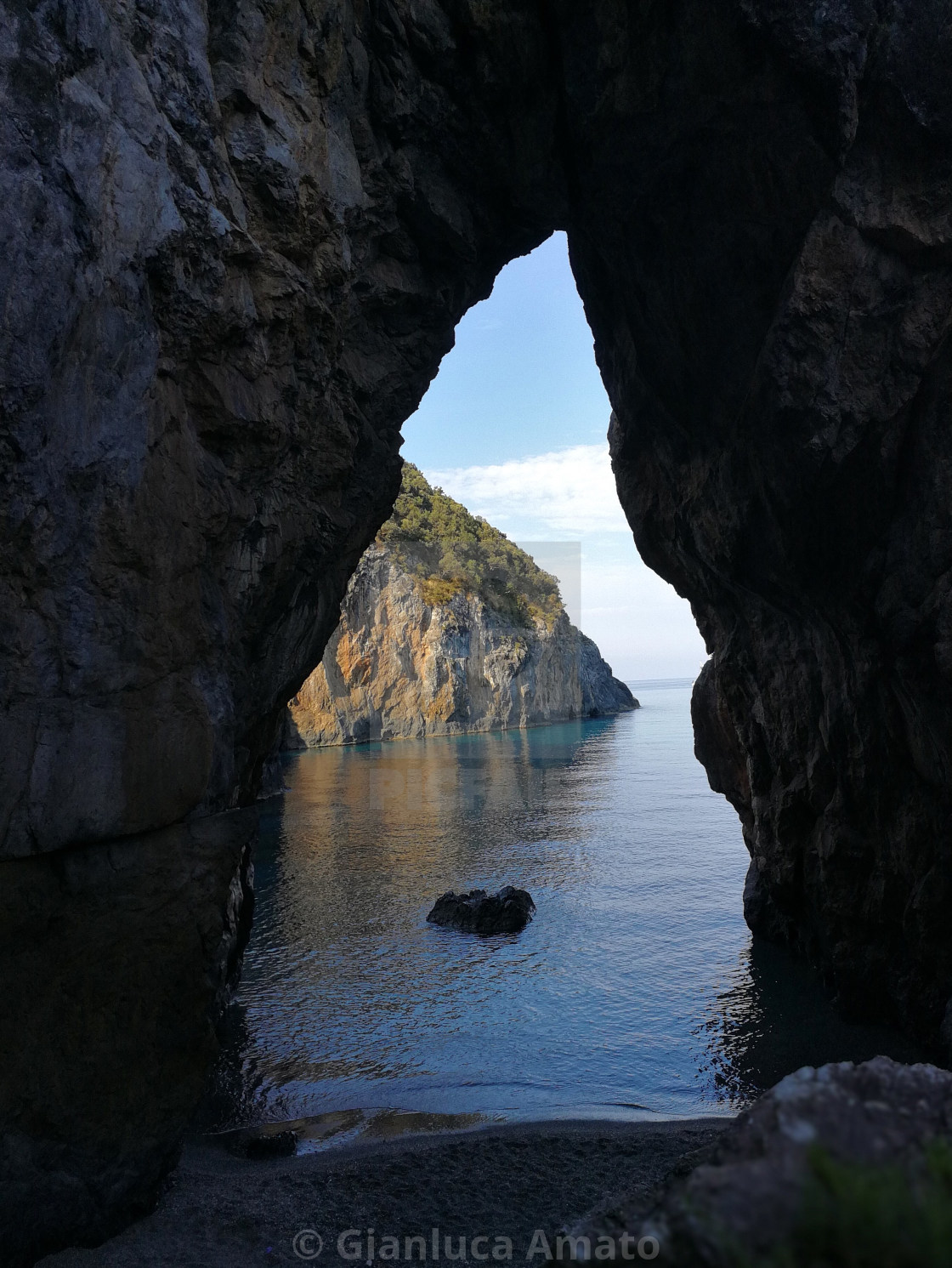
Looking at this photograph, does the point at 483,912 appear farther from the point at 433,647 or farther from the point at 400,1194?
the point at 433,647

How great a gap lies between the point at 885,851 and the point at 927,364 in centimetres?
711

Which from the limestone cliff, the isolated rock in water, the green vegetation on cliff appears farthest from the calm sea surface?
the green vegetation on cliff

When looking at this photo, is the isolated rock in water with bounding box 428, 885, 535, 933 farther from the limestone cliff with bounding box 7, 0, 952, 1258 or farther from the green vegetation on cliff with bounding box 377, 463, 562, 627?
the green vegetation on cliff with bounding box 377, 463, 562, 627

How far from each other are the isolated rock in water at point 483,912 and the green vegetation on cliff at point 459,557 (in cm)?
6924

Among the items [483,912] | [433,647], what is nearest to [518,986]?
[483,912]

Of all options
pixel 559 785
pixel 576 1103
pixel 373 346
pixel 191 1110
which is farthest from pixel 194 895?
pixel 559 785

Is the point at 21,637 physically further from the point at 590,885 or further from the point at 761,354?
the point at 590,885

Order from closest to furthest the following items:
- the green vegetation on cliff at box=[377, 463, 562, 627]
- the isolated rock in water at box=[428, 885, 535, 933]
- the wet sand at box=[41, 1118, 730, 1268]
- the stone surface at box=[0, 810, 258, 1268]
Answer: the stone surface at box=[0, 810, 258, 1268] → the wet sand at box=[41, 1118, 730, 1268] → the isolated rock in water at box=[428, 885, 535, 933] → the green vegetation on cliff at box=[377, 463, 562, 627]

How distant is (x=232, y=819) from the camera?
8.96 metres

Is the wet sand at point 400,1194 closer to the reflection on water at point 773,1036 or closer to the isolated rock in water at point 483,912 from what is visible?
the reflection on water at point 773,1036

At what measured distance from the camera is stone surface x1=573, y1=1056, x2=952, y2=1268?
263cm

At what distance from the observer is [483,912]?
64.4ft

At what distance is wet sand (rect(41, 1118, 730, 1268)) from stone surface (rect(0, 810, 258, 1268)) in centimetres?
45

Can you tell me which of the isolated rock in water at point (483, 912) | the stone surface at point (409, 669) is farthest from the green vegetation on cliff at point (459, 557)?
the isolated rock in water at point (483, 912)
